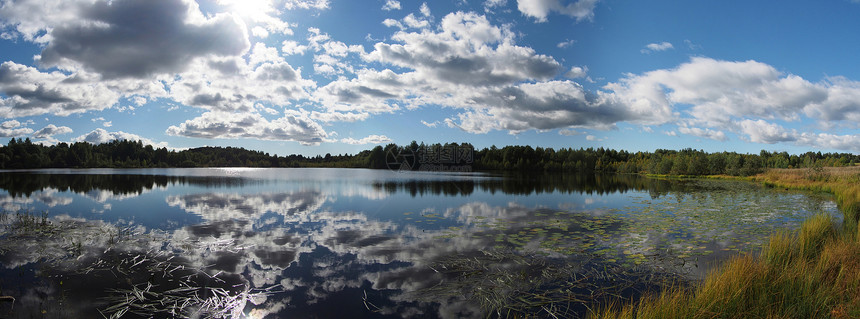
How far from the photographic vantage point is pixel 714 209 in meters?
17.1

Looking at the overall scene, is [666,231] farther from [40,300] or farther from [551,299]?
[40,300]

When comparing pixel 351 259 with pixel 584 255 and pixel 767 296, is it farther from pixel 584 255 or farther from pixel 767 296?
pixel 767 296

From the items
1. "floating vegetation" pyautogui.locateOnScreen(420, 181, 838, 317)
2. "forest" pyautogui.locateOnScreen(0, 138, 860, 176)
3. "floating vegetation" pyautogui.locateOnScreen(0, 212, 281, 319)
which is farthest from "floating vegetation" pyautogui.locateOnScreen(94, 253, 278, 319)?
"forest" pyautogui.locateOnScreen(0, 138, 860, 176)

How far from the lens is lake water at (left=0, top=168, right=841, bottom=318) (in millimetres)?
5883

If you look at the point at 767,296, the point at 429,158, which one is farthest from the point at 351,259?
the point at 429,158

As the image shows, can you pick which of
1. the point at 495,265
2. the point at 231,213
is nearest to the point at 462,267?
the point at 495,265

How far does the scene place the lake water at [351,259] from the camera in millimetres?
5883

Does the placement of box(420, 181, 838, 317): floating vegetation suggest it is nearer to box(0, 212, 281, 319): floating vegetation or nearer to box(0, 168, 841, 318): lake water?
box(0, 168, 841, 318): lake water

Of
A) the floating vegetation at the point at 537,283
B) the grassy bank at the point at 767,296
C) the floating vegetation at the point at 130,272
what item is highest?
the grassy bank at the point at 767,296

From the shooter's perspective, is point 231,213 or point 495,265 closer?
point 495,265

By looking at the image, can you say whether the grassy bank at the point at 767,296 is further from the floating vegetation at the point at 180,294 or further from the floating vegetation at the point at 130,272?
the floating vegetation at the point at 130,272

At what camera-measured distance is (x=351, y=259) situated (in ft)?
27.5

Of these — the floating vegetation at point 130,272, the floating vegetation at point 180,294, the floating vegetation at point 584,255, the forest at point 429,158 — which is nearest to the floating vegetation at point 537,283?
the floating vegetation at point 584,255

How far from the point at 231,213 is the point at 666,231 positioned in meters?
15.8
